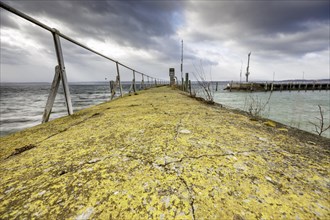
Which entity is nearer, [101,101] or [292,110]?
[292,110]

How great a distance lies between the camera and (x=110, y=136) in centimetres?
139

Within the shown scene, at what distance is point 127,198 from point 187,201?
0.25 m

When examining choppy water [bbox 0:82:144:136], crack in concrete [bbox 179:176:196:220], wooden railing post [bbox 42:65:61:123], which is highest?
wooden railing post [bbox 42:65:61:123]

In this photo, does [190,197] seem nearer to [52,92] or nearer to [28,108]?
[52,92]

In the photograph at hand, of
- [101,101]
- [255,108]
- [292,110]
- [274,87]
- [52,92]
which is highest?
[274,87]

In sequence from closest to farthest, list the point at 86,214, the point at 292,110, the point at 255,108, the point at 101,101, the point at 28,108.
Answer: the point at 86,214, the point at 255,108, the point at 28,108, the point at 292,110, the point at 101,101

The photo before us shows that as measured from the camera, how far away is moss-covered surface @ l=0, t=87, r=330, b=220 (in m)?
0.64

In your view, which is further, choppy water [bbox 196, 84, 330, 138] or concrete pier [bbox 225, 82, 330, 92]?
concrete pier [bbox 225, 82, 330, 92]

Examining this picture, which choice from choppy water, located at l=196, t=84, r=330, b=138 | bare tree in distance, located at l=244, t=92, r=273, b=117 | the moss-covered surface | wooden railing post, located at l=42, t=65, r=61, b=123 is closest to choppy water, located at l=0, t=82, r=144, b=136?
wooden railing post, located at l=42, t=65, r=61, b=123

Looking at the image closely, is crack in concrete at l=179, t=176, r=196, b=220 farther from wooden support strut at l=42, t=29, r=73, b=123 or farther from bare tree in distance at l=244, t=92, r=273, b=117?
bare tree in distance at l=244, t=92, r=273, b=117

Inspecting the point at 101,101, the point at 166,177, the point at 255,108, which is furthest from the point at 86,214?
→ the point at 101,101

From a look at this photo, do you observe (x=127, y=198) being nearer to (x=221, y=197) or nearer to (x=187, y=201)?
→ (x=187, y=201)

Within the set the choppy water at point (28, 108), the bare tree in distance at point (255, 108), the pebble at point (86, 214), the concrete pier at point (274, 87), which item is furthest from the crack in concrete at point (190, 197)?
the concrete pier at point (274, 87)

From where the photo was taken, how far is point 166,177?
0.82 metres
